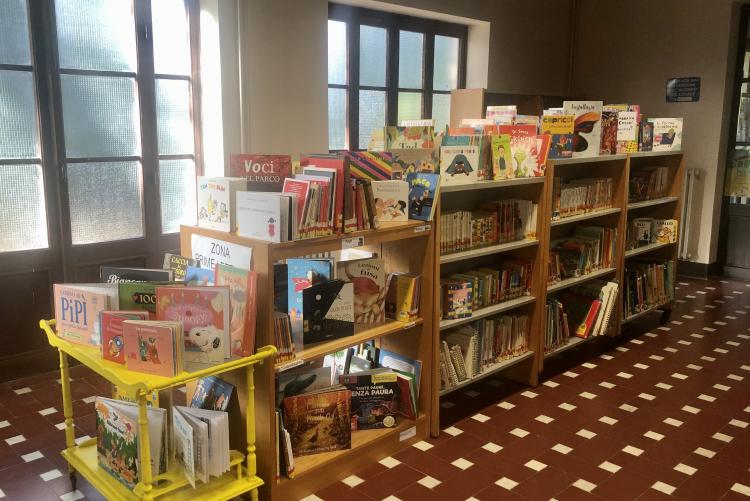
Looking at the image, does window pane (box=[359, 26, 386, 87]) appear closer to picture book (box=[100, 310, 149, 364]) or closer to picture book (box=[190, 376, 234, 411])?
picture book (box=[190, 376, 234, 411])

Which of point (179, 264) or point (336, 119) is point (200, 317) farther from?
point (336, 119)

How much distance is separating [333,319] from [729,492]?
6.64 feet

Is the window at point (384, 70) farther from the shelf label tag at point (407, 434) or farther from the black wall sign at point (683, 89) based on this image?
the shelf label tag at point (407, 434)

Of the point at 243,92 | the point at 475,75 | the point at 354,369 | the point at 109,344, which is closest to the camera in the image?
the point at 109,344

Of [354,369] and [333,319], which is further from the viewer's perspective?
[354,369]

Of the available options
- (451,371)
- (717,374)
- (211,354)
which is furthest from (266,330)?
(717,374)

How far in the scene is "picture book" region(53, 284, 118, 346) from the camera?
2.62 metres

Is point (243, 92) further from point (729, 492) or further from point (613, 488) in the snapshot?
point (729, 492)

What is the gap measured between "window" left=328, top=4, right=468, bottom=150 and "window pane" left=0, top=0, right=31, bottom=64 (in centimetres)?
256

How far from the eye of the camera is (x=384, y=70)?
6449 mm

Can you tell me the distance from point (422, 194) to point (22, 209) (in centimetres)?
270

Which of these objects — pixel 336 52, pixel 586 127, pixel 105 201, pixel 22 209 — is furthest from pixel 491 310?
pixel 336 52

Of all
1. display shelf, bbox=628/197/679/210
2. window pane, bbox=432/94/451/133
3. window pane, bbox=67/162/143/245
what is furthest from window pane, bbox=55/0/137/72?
display shelf, bbox=628/197/679/210

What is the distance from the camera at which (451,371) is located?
3.67m
